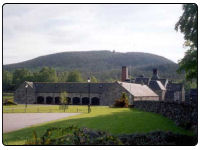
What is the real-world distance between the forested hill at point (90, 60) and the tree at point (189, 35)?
112cm

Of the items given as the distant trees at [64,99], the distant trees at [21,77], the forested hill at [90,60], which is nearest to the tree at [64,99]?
the distant trees at [64,99]

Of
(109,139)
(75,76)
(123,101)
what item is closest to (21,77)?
(75,76)

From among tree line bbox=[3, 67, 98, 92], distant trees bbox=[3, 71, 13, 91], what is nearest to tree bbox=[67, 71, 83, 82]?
tree line bbox=[3, 67, 98, 92]

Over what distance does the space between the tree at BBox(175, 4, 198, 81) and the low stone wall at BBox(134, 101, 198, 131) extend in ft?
6.11

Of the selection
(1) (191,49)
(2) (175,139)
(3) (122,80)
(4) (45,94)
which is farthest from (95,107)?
(2) (175,139)

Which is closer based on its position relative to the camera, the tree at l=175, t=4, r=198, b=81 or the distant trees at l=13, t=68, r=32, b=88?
the tree at l=175, t=4, r=198, b=81

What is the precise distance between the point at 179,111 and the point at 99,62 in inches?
208

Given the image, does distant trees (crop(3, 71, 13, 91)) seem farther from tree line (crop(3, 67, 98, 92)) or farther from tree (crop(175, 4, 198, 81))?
tree (crop(175, 4, 198, 81))

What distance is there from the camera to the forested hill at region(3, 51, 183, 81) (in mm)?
13547

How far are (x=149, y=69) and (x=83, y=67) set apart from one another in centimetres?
372

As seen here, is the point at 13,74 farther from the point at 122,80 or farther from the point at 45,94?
the point at 122,80

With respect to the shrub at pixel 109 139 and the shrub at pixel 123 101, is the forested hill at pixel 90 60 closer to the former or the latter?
the shrub at pixel 109 139

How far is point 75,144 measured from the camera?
1052cm

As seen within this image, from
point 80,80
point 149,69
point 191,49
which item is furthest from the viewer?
point 80,80
